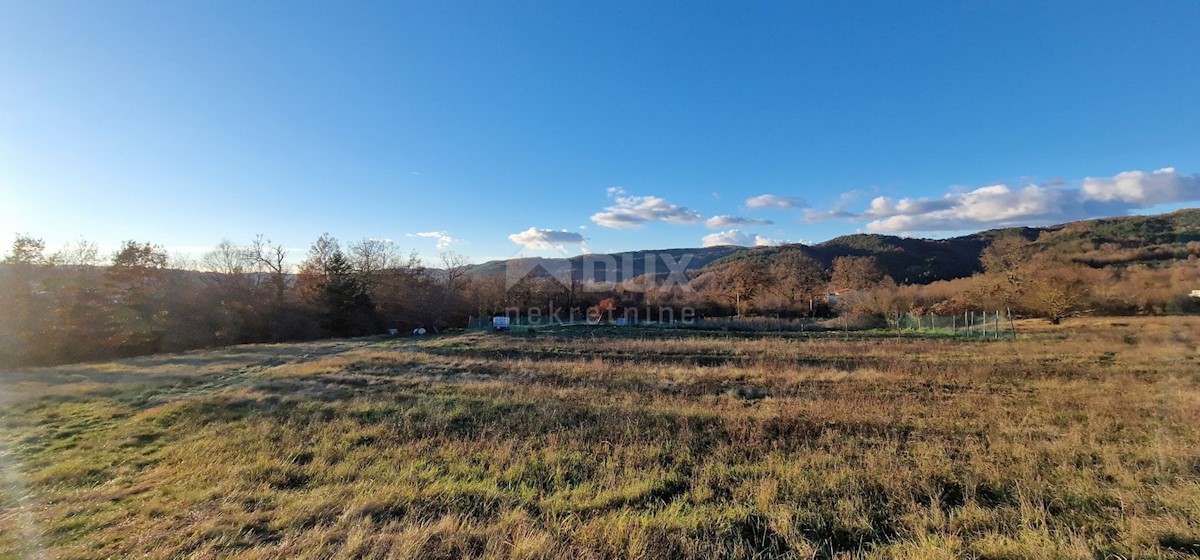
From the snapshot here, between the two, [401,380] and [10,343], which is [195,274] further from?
[401,380]

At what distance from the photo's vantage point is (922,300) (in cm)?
4175

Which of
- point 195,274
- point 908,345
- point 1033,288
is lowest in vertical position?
point 908,345

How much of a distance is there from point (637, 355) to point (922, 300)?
118 feet

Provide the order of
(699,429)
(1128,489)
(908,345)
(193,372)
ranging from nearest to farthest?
(1128,489)
(699,429)
(193,372)
(908,345)

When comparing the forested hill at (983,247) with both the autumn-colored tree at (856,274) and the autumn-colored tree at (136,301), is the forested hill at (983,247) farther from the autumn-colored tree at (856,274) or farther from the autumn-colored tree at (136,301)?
the autumn-colored tree at (136,301)

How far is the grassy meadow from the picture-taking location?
383 cm

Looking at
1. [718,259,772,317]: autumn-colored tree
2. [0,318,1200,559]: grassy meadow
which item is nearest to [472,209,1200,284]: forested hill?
[718,259,772,317]: autumn-colored tree

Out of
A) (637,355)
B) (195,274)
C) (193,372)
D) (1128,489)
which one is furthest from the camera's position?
(195,274)

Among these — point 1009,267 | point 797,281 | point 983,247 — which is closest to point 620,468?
point 1009,267

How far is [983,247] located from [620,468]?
2663 inches

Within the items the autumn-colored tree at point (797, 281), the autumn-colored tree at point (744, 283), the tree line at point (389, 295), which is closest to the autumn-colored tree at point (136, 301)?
the tree line at point (389, 295)

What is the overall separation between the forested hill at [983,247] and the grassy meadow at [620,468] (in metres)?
19.8

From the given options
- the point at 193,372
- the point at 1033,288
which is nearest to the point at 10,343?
the point at 193,372

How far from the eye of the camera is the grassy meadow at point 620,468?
12.6 ft
